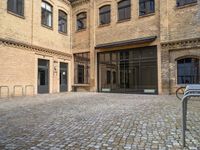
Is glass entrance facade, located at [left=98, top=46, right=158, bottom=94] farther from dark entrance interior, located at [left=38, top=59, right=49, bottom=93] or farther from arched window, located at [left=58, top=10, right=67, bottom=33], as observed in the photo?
dark entrance interior, located at [left=38, top=59, right=49, bottom=93]

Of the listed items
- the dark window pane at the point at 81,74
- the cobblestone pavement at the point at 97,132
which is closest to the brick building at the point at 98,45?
the dark window pane at the point at 81,74

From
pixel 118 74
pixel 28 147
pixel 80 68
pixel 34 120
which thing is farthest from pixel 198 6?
pixel 28 147

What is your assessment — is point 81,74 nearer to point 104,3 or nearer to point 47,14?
point 47,14

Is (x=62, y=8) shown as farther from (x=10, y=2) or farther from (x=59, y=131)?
(x=59, y=131)

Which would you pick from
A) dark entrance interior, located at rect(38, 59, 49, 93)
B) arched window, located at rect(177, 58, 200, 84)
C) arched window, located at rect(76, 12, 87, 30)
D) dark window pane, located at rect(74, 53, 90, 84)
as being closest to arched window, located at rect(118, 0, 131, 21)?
arched window, located at rect(76, 12, 87, 30)

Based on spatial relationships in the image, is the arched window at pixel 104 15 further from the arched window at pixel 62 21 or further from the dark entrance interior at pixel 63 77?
the dark entrance interior at pixel 63 77

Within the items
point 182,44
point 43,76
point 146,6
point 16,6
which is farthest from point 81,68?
point 182,44

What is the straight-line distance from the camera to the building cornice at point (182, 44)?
13.7m

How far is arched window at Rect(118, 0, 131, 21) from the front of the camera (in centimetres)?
1703

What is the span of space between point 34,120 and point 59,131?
5.46 feet

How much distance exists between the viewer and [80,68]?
20125 mm

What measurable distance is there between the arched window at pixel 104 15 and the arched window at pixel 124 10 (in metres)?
1.19

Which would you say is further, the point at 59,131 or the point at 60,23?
the point at 60,23

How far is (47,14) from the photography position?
17766 millimetres
